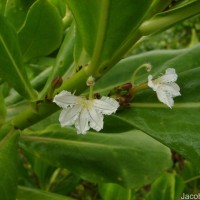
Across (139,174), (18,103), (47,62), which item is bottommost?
(139,174)

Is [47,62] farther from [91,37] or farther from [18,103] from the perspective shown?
[91,37]

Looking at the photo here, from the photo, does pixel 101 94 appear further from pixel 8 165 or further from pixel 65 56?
pixel 8 165

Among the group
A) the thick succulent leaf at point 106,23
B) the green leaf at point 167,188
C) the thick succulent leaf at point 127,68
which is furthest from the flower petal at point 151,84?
the green leaf at point 167,188

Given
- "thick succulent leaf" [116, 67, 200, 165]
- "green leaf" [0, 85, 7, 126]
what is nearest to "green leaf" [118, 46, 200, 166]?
"thick succulent leaf" [116, 67, 200, 165]

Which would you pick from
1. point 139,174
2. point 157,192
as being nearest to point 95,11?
point 139,174

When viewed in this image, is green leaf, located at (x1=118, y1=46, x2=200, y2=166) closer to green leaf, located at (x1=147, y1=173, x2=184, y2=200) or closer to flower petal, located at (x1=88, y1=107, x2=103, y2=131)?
flower petal, located at (x1=88, y1=107, x2=103, y2=131)

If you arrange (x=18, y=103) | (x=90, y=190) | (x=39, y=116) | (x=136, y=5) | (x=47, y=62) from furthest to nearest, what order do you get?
(x=90, y=190), (x=47, y=62), (x=18, y=103), (x=39, y=116), (x=136, y=5)

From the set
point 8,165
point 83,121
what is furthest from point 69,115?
point 8,165
